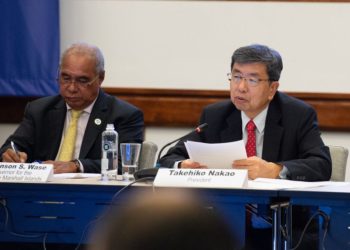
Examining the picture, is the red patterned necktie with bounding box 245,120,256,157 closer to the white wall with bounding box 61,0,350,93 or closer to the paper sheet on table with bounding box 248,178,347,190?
the paper sheet on table with bounding box 248,178,347,190

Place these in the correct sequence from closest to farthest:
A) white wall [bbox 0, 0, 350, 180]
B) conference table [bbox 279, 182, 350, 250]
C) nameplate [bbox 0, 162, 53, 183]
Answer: conference table [bbox 279, 182, 350, 250]
nameplate [bbox 0, 162, 53, 183]
white wall [bbox 0, 0, 350, 180]

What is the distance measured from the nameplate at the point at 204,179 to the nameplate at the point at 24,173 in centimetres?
48

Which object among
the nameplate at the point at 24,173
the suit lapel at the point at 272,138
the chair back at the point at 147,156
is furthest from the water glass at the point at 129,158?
the suit lapel at the point at 272,138

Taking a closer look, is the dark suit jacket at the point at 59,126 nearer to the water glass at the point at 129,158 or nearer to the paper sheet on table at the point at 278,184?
the water glass at the point at 129,158

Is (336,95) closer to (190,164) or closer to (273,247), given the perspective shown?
(190,164)

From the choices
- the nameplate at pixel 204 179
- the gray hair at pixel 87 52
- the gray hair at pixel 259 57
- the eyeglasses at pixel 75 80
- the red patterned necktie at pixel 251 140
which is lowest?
the red patterned necktie at pixel 251 140

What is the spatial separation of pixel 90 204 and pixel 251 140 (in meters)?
1.14

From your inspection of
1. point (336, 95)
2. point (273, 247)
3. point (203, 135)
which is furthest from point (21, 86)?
point (273, 247)

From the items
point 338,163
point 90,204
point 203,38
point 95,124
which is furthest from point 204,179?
point 203,38

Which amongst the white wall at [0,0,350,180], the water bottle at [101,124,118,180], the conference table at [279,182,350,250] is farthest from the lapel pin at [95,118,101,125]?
the conference table at [279,182,350,250]

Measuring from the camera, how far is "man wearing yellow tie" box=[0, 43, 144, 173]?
416 centimetres

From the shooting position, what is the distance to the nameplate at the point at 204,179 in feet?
9.25

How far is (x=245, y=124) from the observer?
382cm

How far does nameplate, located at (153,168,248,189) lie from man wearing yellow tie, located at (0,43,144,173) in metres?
1.28
